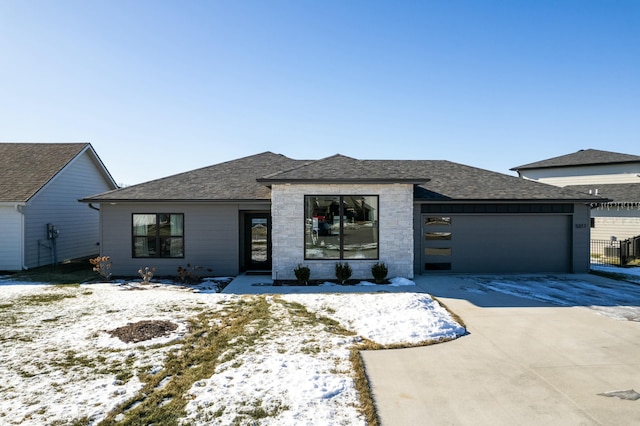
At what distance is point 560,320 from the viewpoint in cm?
739

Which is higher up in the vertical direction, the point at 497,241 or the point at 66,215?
the point at 66,215

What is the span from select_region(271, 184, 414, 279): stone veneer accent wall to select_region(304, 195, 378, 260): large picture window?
0.52 ft

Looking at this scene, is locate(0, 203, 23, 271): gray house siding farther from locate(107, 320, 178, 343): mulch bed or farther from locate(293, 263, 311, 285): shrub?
locate(293, 263, 311, 285): shrub

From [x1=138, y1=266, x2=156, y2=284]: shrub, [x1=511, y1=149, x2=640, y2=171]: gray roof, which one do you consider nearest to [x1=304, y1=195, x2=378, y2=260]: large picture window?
[x1=138, y1=266, x2=156, y2=284]: shrub

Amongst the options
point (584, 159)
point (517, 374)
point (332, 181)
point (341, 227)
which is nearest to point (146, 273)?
point (341, 227)

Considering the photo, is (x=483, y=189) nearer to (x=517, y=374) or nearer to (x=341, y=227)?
(x=341, y=227)

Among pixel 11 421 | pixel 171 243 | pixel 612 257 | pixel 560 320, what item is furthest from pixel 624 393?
pixel 612 257

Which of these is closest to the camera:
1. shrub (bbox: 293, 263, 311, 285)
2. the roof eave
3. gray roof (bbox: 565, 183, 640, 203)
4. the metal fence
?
the roof eave

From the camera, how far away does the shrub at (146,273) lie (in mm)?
11317

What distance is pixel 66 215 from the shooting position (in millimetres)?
16547

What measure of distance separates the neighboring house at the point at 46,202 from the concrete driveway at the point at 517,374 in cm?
1507

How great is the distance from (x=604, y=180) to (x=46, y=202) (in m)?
33.1

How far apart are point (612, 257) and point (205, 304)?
1949 centimetres

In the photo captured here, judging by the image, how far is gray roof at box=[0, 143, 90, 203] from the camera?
14.3m
